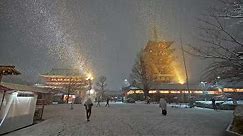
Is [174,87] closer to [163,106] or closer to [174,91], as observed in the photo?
[174,91]

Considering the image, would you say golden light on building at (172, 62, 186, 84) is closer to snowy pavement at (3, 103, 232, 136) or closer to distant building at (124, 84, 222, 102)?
distant building at (124, 84, 222, 102)

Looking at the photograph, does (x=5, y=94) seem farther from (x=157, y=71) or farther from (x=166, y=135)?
(x=157, y=71)

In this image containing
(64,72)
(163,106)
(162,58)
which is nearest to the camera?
(163,106)

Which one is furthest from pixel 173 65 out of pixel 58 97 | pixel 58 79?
pixel 58 79

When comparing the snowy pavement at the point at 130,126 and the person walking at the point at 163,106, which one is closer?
the snowy pavement at the point at 130,126

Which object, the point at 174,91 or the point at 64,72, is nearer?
the point at 174,91

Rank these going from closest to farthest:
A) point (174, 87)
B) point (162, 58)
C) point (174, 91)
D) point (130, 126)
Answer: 1. point (130, 126)
2. point (174, 91)
3. point (174, 87)
4. point (162, 58)

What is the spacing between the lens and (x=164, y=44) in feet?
283

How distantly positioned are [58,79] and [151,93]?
53.1m

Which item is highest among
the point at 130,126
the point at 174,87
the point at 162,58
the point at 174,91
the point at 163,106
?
the point at 162,58

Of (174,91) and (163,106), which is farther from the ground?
(174,91)

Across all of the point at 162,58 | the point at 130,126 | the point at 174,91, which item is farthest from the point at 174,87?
the point at 130,126

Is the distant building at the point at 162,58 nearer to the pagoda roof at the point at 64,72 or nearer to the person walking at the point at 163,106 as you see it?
the pagoda roof at the point at 64,72

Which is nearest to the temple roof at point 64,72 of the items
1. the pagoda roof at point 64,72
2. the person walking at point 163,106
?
the pagoda roof at point 64,72
